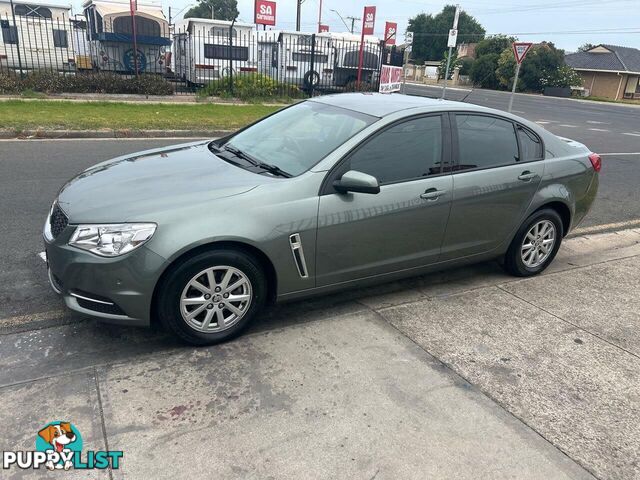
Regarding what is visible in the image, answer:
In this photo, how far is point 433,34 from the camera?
8881 cm

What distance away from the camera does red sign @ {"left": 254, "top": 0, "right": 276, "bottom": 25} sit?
20.2m

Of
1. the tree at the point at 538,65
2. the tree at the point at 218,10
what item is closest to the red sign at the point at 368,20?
the tree at the point at 538,65

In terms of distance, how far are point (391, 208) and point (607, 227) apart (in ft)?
13.6

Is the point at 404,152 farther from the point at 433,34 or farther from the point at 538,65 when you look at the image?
the point at 433,34

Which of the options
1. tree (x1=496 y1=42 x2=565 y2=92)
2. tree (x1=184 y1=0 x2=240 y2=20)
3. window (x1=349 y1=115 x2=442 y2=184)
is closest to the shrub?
window (x1=349 y1=115 x2=442 y2=184)

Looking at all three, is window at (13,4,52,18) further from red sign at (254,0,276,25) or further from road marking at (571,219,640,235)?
road marking at (571,219,640,235)

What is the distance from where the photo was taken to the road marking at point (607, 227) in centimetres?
629

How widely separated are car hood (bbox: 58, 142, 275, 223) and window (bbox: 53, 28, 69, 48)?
17.5 meters

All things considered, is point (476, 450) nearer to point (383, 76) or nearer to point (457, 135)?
point (457, 135)

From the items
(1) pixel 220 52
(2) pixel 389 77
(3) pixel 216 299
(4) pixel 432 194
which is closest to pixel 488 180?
(4) pixel 432 194

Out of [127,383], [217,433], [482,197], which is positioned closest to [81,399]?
A: [127,383]

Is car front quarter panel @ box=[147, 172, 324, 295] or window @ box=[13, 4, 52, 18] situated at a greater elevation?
window @ box=[13, 4, 52, 18]

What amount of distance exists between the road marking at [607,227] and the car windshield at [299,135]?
144 inches

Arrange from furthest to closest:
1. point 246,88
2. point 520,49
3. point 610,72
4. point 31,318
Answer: point 610,72 < point 246,88 < point 520,49 < point 31,318
